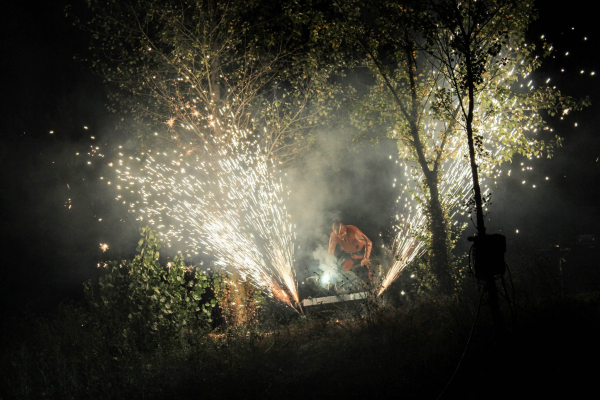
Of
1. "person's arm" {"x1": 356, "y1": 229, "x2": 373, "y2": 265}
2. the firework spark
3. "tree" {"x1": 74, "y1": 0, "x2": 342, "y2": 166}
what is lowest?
"person's arm" {"x1": 356, "y1": 229, "x2": 373, "y2": 265}

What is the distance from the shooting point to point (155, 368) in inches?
243

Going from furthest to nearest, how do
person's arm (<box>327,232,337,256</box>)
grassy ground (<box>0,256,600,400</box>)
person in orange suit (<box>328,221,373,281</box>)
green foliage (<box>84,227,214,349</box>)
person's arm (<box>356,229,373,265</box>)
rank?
person's arm (<box>327,232,337,256</box>) < person in orange suit (<box>328,221,373,281</box>) < person's arm (<box>356,229,373,265</box>) < green foliage (<box>84,227,214,349</box>) < grassy ground (<box>0,256,600,400</box>)

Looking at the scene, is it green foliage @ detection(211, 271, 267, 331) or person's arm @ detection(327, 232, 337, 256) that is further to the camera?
person's arm @ detection(327, 232, 337, 256)

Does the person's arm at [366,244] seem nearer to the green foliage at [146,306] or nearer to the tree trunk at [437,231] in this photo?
the tree trunk at [437,231]

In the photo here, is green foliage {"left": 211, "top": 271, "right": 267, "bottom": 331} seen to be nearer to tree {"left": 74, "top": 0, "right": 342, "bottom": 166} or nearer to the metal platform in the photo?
the metal platform

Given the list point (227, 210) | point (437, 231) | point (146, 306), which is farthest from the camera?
point (227, 210)

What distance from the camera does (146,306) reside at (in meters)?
7.16

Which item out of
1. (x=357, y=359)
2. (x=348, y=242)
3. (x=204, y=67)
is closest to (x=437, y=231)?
(x=348, y=242)

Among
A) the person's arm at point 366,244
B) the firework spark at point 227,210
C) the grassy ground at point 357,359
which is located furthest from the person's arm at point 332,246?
the grassy ground at point 357,359

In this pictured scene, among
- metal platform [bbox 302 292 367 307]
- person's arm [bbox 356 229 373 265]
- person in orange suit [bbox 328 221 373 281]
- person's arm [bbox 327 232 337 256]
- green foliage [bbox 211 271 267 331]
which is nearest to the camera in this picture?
green foliage [bbox 211 271 267 331]

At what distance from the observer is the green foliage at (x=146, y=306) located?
23.1 ft

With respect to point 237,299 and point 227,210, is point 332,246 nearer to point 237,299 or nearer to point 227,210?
point 227,210

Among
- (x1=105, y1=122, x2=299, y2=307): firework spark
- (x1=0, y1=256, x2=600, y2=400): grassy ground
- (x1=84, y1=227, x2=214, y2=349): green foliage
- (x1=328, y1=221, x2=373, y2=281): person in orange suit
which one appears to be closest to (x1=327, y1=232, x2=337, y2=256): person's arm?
(x1=328, y1=221, x2=373, y2=281): person in orange suit

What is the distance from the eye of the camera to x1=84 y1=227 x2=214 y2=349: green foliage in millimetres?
7043
